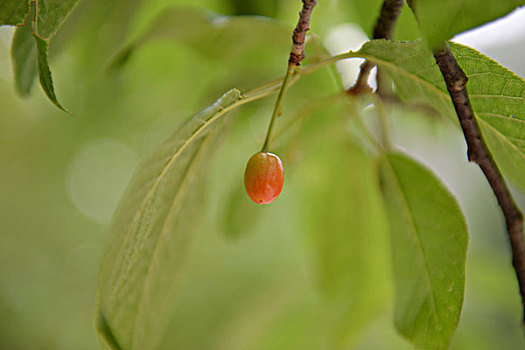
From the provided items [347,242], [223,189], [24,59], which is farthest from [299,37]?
[223,189]

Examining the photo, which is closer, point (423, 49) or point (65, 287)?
point (423, 49)

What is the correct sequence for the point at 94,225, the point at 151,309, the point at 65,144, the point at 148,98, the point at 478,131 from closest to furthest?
the point at 478,131, the point at 151,309, the point at 148,98, the point at 65,144, the point at 94,225

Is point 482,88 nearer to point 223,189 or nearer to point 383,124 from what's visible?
point 383,124

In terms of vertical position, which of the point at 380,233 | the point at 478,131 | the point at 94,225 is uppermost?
the point at 478,131

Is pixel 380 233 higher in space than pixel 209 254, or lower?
higher

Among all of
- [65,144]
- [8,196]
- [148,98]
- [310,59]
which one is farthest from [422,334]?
[8,196]

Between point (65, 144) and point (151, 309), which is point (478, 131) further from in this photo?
point (65, 144)

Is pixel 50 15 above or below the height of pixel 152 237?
above

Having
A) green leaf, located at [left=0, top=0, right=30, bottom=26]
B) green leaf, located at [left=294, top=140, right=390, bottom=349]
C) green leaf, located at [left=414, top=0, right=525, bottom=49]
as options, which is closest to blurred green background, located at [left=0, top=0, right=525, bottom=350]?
green leaf, located at [left=294, top=140, right=390, bottom=349]
